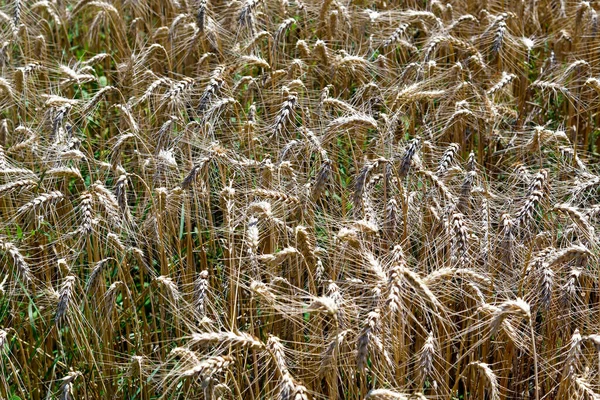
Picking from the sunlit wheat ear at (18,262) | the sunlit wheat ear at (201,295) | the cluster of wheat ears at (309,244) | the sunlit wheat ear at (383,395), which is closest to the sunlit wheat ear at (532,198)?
the cluster of wheat ears at (309,244)

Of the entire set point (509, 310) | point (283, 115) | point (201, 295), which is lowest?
point (201, 295)

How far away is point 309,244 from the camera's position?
318 centimetres

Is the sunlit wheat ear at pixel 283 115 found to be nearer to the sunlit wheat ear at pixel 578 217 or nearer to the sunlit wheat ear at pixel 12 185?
the sunlit wheat ear at pixel 12 185

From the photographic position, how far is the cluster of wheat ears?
115 inches

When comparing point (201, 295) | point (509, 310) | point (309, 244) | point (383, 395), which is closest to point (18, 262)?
point (201, 295)

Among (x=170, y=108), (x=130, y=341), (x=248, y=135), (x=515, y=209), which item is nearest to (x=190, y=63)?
(x=170, y=108)

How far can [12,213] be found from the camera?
383 cm

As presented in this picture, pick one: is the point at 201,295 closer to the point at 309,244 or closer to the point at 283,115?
the point at 309,244

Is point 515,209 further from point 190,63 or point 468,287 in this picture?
point 190,63

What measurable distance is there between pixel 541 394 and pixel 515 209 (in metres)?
0.67

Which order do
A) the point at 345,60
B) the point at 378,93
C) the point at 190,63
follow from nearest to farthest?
the point at 345,60
the point at 378,93
the point at 190,63

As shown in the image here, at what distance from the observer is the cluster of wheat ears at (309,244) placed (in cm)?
291

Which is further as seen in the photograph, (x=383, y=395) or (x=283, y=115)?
(x=283, y=115)

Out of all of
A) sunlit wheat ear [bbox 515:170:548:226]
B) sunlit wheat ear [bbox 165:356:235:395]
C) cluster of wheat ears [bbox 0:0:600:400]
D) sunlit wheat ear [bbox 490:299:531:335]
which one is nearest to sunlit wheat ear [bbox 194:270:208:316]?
cluster of wheat ears [bbox 0:0:600:400]
